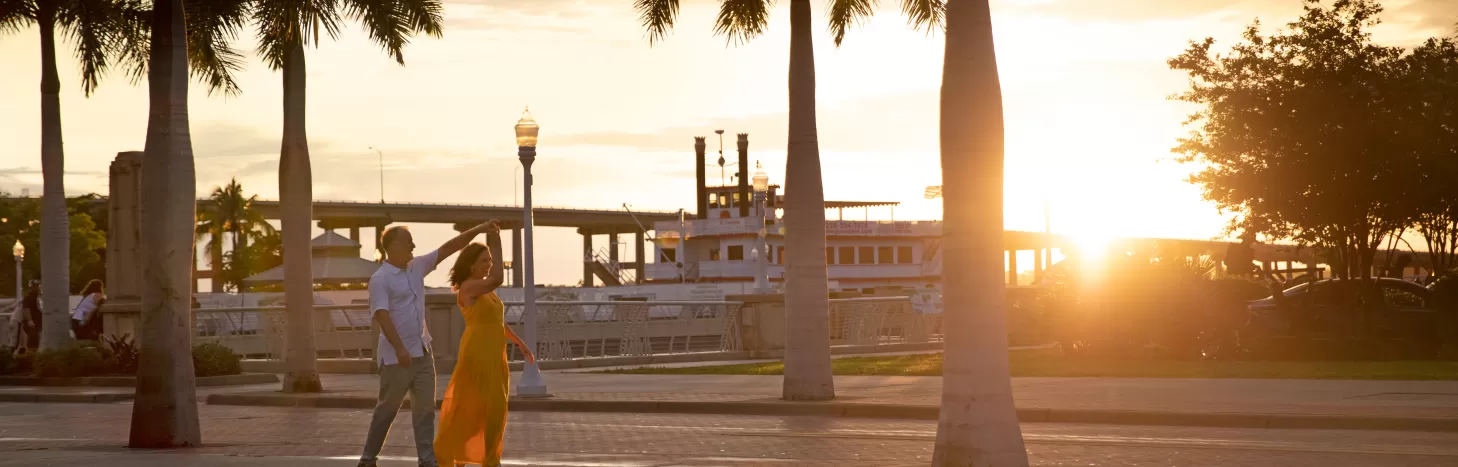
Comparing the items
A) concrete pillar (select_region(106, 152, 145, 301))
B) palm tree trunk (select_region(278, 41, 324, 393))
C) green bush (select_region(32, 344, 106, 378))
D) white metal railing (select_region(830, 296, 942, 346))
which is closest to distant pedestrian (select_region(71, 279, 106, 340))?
concrete pillar (select_region(106, 152, 145, 301))

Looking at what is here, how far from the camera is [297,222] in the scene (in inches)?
775

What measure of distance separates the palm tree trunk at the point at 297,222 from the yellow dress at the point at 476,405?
10.5m

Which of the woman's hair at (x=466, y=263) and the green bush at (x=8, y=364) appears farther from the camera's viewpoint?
the green bush at (x=8, y=364)

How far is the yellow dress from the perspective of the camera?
382 inches

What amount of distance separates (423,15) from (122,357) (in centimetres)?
812

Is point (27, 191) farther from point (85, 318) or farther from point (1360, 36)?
point (1360, 36)

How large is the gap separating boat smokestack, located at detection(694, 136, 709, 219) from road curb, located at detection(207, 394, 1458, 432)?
7103cm

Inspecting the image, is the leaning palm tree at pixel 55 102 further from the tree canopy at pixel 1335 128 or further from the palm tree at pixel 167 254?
the tree canopy at pixel 1335 128

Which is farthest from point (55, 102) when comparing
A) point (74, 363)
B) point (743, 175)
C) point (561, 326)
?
point (743, 175)

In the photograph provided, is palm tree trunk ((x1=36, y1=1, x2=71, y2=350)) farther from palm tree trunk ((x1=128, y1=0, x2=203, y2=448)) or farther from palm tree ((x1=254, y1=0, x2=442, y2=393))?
palm tree trunk ((x1=128, y1=0, x2=203, y2=448))

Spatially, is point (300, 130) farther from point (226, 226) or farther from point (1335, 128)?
point (226, 226)


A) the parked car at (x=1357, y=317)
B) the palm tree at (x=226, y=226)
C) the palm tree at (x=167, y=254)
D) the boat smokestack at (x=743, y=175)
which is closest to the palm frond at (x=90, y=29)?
the palm tree at (x=167, y=254)

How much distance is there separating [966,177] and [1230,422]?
605cm

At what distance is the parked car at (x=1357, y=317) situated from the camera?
80.8 ft
